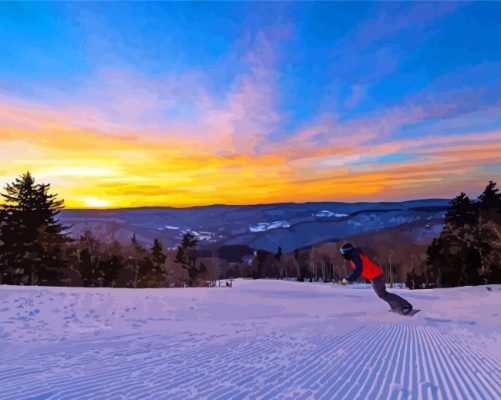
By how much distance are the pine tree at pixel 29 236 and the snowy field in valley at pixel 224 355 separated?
24.1 meters

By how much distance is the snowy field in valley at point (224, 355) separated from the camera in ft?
21.7

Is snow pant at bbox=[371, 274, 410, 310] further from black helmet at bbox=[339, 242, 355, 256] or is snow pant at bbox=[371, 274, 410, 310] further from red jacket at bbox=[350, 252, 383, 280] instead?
black helmet at bbox=[339, 242, 355, 256]

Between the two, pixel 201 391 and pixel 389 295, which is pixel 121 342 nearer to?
pixel 201 391

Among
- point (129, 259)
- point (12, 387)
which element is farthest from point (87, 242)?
point (12, 387)

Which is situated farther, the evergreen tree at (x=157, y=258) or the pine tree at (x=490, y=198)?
the evergreen tree at (x=157, y=258)

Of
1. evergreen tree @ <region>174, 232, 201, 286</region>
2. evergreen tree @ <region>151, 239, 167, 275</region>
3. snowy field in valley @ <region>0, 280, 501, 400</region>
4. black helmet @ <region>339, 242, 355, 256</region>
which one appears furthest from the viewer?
evergreen tree @ <region>174, 232, 201, 286</region>

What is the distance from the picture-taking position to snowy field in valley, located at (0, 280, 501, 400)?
6617mm

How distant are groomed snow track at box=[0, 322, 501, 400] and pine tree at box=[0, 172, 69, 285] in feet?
107

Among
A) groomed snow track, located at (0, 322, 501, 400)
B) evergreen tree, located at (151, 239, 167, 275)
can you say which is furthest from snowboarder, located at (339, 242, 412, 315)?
evergreen tree, located at (151, 239, 167, 275)

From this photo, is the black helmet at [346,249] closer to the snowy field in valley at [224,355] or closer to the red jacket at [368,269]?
the red jacket at [368,269]

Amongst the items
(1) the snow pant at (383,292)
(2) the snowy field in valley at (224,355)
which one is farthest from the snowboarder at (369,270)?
(2) the snowy field in valley at (224,355)

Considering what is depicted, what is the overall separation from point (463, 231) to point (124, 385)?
5077 centimetres

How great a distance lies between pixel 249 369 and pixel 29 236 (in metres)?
38.3

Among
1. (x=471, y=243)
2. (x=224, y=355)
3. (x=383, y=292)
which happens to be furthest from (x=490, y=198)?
(x=224, y=355)
